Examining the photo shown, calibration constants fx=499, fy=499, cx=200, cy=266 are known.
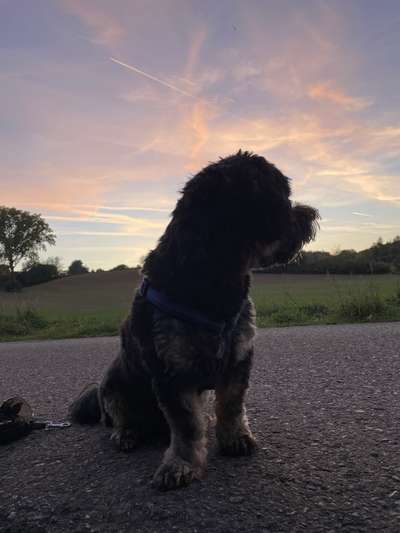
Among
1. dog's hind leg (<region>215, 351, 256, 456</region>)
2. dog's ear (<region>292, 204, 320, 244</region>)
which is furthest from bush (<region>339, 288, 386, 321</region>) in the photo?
dog's hind leg (<region>215, 351, 256, 456</region>)

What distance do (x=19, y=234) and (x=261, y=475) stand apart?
266ft

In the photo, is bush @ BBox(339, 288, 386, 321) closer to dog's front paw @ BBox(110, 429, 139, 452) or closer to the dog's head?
the dog's head

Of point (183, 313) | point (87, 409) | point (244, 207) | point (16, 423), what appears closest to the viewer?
point (183, 313)

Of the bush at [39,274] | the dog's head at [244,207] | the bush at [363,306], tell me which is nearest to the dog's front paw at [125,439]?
the dog's head at [244,207]

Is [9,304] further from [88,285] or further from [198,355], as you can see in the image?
[88,285]

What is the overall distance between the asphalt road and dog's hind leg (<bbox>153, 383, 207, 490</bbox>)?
5.1 inches

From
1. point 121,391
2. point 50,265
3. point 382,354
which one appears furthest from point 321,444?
point 50,265

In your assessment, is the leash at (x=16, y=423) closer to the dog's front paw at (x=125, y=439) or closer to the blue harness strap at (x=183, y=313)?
the dog's front paw at (x=125, y=439)

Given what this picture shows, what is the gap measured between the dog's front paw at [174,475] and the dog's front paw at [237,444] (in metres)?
0.44

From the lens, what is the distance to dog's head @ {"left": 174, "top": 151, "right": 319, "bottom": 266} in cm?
351

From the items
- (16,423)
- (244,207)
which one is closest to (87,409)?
(16,423)

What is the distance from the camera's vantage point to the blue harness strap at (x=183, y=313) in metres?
3.29

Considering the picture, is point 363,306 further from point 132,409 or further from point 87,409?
point 132,409

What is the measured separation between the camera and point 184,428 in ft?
10.9
